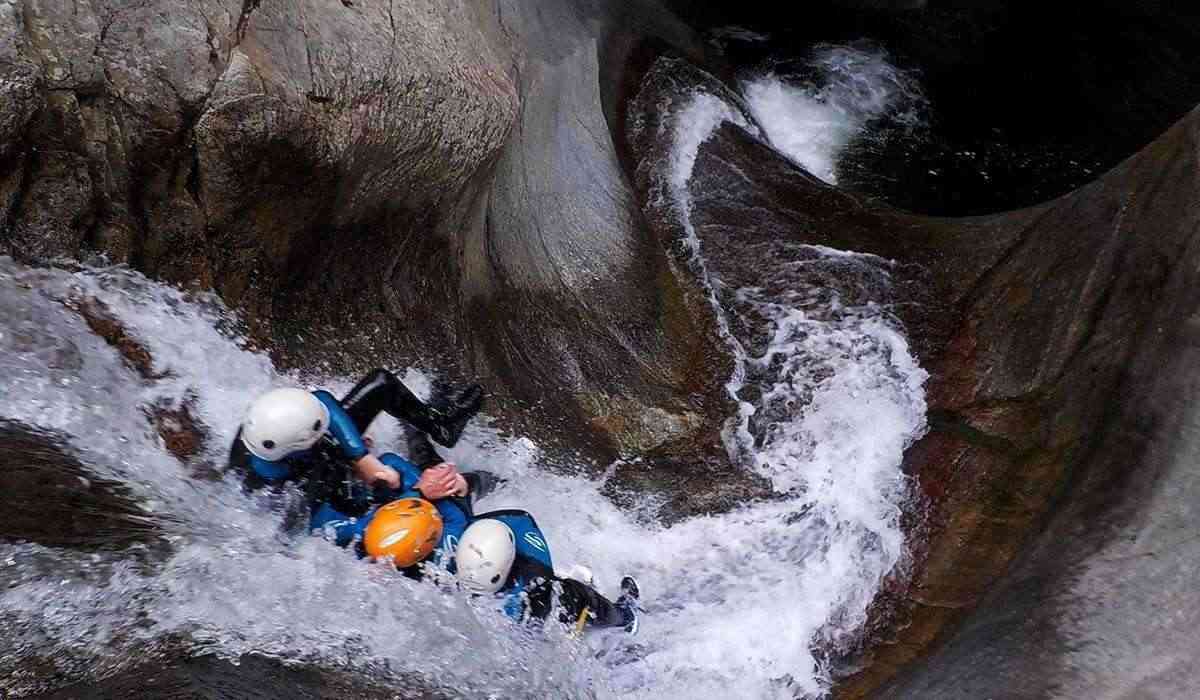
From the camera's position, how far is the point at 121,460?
3.39 meters

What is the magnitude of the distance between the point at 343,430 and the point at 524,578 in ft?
3.24

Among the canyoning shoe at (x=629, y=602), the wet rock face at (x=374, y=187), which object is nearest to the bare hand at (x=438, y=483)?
the wet rock face at (x=374, y=187)

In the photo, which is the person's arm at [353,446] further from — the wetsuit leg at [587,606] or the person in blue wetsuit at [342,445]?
the wetsuit leg at [587,606]

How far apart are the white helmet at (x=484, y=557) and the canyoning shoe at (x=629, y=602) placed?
2.40 ft

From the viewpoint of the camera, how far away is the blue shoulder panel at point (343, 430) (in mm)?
4238

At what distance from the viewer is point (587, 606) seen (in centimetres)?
425

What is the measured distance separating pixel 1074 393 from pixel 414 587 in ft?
→ 9.77

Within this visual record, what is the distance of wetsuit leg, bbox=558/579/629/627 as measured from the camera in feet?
13.7

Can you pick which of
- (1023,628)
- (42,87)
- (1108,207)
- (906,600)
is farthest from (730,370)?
(42,87)

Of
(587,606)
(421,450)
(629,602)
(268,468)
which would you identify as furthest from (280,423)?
(629,602)

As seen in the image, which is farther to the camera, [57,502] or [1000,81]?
[1000,81]

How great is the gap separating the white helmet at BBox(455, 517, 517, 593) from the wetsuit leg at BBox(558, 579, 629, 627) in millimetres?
330

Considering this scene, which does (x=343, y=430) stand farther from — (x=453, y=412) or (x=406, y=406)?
(x=453, y=412)

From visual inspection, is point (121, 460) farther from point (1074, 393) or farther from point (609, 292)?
point (1074, 393)
